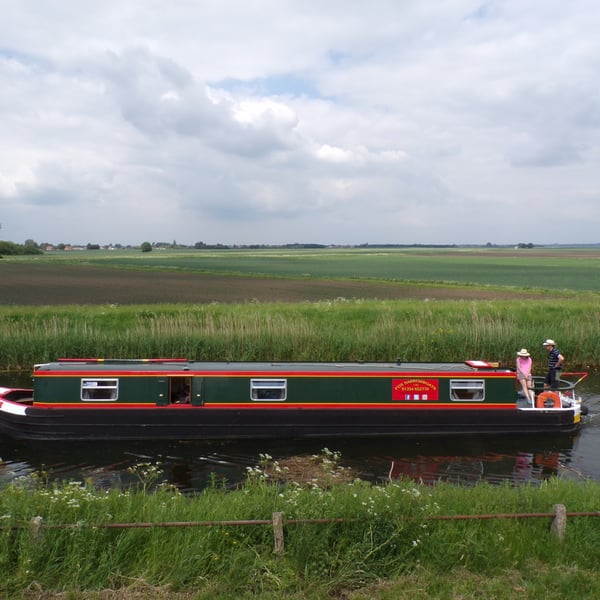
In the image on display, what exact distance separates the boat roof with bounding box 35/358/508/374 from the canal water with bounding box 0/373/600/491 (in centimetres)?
206

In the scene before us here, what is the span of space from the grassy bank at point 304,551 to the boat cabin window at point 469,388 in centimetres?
837

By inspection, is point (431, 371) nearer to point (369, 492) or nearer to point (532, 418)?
point (532, 418)

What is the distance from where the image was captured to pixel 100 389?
53.3 ft

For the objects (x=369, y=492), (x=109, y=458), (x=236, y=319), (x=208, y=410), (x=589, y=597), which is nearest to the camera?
(x=589, y=597)

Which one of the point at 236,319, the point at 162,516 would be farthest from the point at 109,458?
the point at 236,319

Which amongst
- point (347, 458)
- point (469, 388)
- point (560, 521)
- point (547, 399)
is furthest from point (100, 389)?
point (547, 399)

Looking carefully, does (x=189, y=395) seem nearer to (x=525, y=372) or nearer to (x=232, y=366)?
(x=232, y=366)

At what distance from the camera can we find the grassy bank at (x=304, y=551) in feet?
22.4

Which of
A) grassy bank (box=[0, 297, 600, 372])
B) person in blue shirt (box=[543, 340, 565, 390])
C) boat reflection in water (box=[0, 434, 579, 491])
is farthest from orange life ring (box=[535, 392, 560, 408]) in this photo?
grassy bank (box=[0, 297, 600, 372])

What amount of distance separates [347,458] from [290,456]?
1539 mm

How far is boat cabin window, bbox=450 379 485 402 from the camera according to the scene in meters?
16.7

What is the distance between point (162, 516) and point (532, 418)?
12.5 meters

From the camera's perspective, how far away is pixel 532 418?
16719mm

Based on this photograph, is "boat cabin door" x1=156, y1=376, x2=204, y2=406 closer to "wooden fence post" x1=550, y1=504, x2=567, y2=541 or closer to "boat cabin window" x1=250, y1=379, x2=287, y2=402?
"boat cabin window" x1=250, y1=379, x2=287, y2=402
